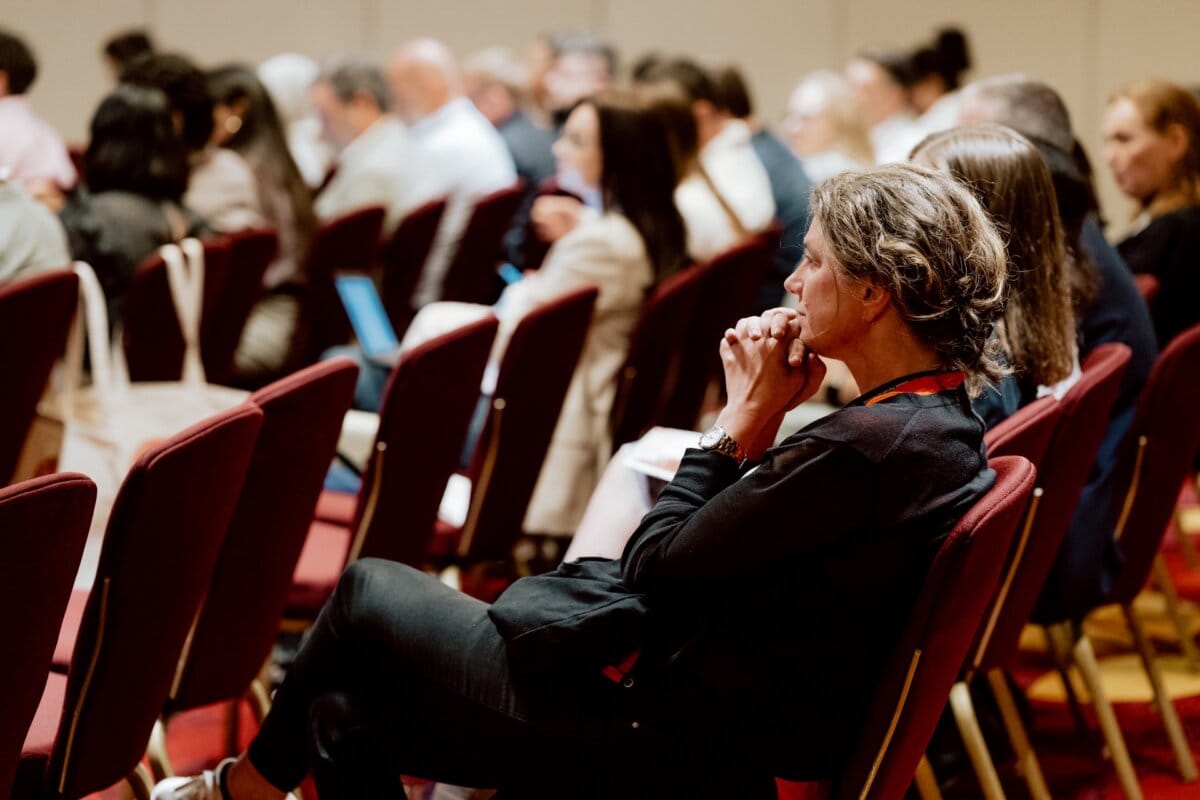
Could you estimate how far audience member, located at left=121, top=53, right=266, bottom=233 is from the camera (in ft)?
16.6

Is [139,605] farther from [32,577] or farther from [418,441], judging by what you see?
[418,441]

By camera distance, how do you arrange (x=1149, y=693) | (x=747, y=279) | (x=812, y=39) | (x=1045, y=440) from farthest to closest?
(x=812, y=39), (x=747, y=279), (x=1149, y=693), (x=1045, y=440)

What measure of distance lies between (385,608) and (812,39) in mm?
8435

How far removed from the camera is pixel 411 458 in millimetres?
2666

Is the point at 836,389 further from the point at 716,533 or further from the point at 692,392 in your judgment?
the point at 716,533

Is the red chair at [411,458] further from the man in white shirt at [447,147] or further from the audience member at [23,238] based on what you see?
the man in white shirt at [447,147]

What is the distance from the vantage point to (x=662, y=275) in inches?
157

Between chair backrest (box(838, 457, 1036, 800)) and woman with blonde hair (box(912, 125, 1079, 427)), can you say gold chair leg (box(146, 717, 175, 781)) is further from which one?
woman with blonde hair (box(912, 125, 1079, 427))

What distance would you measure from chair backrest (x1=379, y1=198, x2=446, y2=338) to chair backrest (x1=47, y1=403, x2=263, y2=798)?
353 cm

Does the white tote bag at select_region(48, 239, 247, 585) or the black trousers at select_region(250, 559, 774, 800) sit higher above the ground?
the black trousers at select_region(250, 559, 774, 800)

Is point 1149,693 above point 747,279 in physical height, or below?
below

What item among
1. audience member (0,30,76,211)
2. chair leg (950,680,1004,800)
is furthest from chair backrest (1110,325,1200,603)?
audience member (0,30,76,211)

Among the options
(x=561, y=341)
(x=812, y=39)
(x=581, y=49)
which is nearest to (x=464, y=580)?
(x=561, y=341)

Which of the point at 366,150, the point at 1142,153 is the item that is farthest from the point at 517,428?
the point at 366,150
